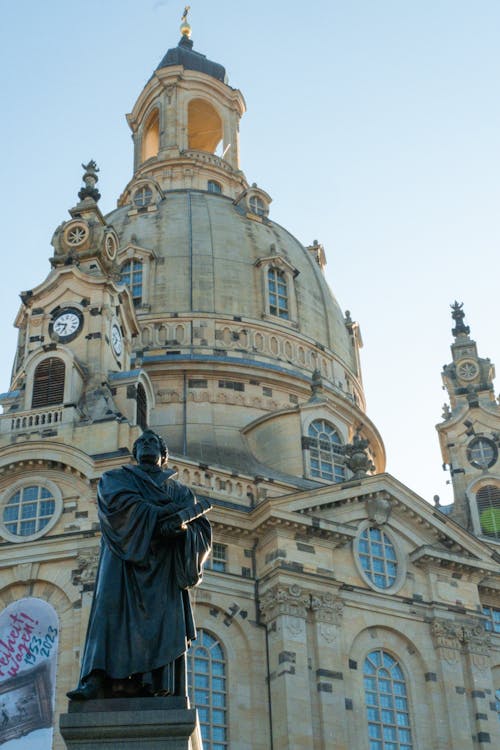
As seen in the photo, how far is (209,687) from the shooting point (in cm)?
3259

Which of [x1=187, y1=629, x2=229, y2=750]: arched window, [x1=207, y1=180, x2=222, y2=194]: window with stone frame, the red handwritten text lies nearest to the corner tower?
[x1=187, y1=629, x2=229, y2=750]: arched window

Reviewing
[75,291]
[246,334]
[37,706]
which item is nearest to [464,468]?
[246,334]

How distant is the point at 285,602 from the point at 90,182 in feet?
69.0

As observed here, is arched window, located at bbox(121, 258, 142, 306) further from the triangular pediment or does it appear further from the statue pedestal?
the statue pedestal

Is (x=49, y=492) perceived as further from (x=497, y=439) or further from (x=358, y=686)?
(x=497, y=439)

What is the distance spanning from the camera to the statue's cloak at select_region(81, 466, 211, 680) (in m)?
10.1

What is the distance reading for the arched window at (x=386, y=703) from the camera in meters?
33.7

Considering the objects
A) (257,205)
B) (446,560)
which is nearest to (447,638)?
(446,560)

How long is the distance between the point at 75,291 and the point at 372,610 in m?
16.1

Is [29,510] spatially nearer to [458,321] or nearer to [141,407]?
[141,407]

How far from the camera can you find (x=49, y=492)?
108 ft

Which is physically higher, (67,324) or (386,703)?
(67,324)

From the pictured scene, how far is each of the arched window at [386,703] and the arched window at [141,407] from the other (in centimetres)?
1159

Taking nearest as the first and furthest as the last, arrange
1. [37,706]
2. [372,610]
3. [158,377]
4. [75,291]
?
[37,706] < [372,610] < [75,291] < [158,377]
